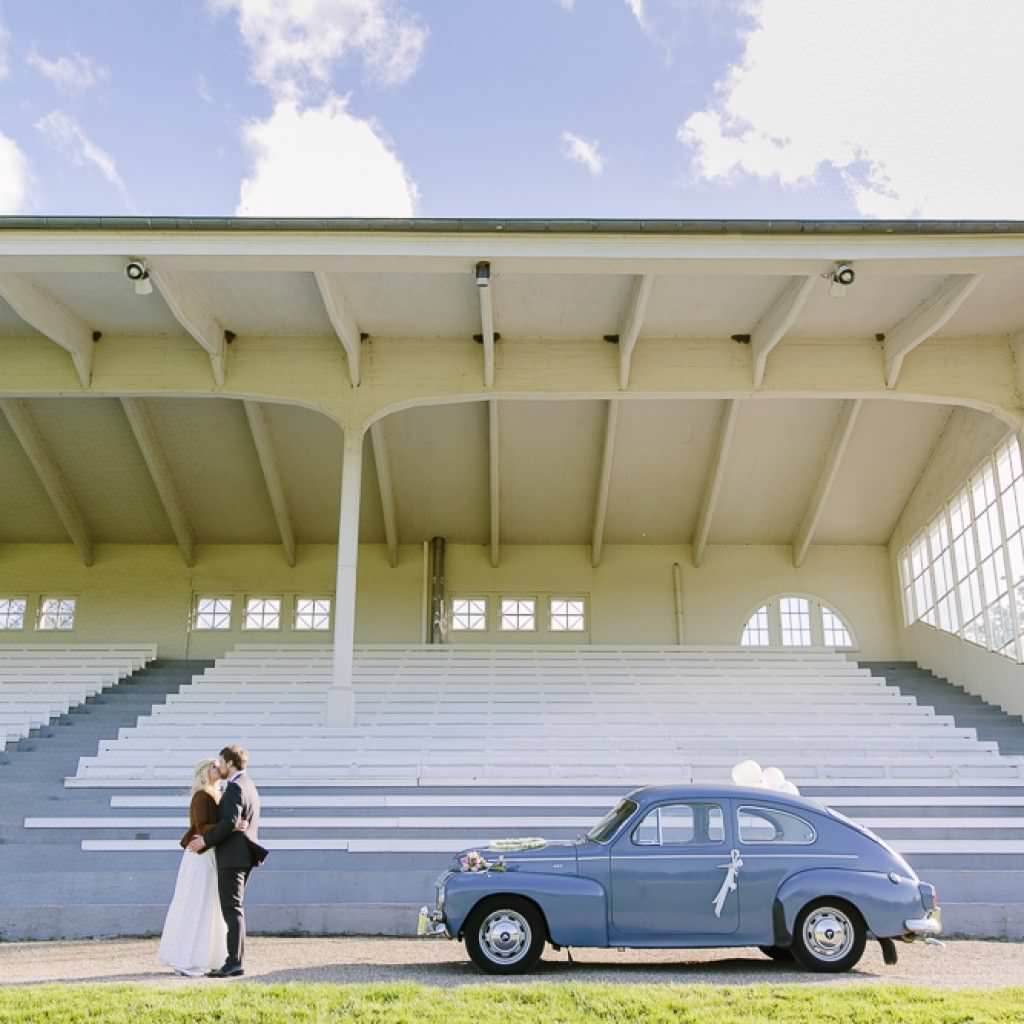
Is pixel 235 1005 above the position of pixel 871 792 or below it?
below

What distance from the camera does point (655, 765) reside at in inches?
456

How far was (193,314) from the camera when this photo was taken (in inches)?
520

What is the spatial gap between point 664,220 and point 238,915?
8.41 m

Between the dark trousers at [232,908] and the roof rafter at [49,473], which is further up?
the roof rafter at [49,473]

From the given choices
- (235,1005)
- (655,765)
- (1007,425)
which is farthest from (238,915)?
(1007,425)

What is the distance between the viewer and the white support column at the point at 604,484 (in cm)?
1661

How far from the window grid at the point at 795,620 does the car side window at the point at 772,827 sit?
545 inches

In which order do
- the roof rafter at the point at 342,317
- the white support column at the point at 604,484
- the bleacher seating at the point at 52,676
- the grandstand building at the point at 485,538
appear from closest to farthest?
the grandstand building at the point at 485,538
the roof rafter at the point at 342,317
the bleacher seating at the point at 52,676
the white support column at the point at 604,484

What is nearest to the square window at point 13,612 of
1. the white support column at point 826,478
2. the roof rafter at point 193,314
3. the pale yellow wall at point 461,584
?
the pale yellow wall at point 461,584

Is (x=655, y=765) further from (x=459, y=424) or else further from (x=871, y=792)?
(x=459, y=424)

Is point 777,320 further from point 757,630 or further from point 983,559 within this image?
point 757,630

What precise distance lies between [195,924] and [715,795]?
3506 mm

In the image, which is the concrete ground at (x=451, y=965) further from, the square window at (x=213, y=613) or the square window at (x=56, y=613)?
the square window at (x=56, y=613)

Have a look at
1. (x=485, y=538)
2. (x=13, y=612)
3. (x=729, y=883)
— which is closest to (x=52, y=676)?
(x=13, y=612)
